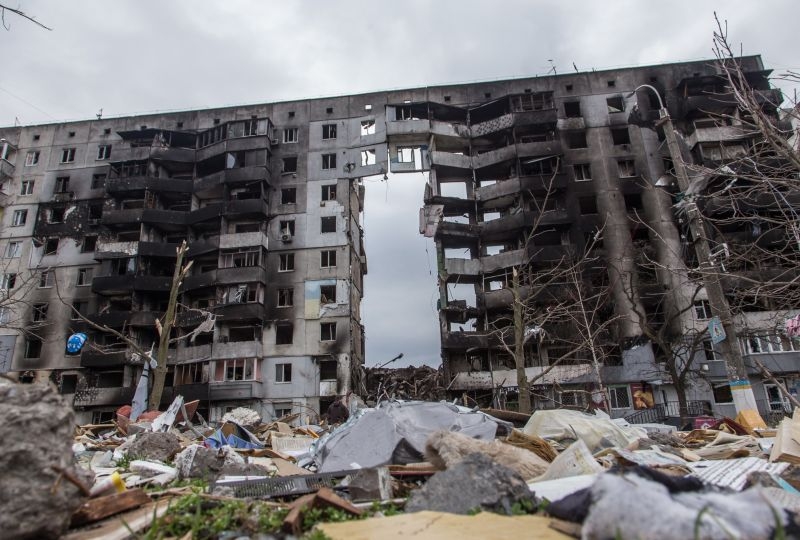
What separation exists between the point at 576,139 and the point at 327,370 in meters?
25.8

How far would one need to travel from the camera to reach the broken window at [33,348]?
3781cm

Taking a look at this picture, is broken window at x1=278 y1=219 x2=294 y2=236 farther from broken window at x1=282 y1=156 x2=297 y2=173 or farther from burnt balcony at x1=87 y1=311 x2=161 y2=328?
burnt balcony at x1=87 y1=311 x2=161 y2=328

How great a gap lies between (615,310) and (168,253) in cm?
3252

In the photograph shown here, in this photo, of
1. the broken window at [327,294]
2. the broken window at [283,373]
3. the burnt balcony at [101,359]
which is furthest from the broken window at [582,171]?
the burnt balcony at [101,359]

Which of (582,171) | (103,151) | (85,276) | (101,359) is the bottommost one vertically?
(101,359)

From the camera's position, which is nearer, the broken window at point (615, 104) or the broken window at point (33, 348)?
the broken window at point (33, 348)

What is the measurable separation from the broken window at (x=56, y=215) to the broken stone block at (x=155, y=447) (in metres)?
41.4

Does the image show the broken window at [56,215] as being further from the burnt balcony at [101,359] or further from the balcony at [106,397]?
the balcony at [106,397]

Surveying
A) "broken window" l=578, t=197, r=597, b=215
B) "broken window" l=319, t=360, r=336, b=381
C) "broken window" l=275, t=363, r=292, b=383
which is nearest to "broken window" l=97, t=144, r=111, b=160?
"broken window" l=275, t=363, r=292, b=383

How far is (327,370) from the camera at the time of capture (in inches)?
1374

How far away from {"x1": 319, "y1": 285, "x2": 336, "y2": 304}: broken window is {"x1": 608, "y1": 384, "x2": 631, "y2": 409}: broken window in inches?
770

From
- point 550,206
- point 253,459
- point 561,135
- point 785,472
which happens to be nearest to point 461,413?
point 253,459

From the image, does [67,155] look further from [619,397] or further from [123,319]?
[619,397]

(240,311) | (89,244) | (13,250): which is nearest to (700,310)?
(240,311)
